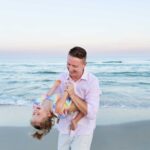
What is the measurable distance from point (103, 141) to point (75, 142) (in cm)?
242

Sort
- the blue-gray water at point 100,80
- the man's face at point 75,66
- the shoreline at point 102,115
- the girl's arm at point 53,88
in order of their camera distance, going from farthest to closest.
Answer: the blue-gray water at point 100,80 → the shoreline at point 102,115 → the girl's arm at point 53,88 → the man's face at point 75,66

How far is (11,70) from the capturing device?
21188 mm

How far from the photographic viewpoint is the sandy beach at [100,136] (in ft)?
19.1

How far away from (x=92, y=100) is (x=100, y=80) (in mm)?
13345

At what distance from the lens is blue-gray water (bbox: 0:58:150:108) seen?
1045cm

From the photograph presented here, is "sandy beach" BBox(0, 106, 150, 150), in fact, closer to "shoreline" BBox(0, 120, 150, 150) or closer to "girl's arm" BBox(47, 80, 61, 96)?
"shoreline" BBox(0, 120, 150, 150)

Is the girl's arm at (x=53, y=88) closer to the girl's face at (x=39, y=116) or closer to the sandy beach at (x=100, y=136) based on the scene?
the girl's face at (x=39, y=116)

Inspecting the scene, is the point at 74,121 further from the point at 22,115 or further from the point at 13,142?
the point at 22,115

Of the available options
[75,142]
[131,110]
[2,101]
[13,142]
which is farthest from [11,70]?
[75,142]

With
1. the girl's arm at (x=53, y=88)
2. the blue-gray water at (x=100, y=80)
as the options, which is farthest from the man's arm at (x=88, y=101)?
the blue-gray water at (x=100, y=80)

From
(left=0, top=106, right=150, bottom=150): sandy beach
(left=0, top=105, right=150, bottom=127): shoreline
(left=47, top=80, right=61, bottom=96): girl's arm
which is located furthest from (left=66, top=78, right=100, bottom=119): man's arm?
(left=0, top=105, right=150, bottom=127): shoreline

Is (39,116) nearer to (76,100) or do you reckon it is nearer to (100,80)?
(76,100)

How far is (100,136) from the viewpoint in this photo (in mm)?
6211

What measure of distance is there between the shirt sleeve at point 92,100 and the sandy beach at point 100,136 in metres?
2.37
